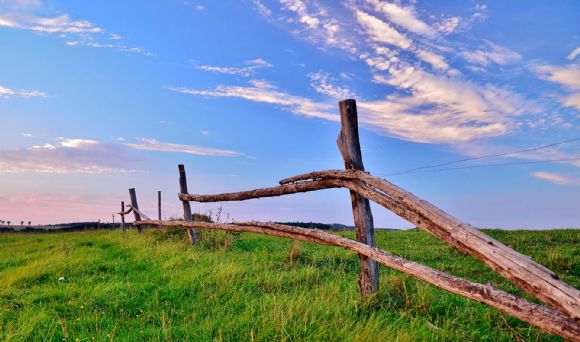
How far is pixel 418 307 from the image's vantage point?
213 inches

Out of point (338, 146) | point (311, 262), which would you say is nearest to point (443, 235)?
point (338, 146)

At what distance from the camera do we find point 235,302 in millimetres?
5523

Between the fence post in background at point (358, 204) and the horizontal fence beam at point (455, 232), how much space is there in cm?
21

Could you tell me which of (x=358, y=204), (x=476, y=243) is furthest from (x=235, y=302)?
(x=476, y=243)

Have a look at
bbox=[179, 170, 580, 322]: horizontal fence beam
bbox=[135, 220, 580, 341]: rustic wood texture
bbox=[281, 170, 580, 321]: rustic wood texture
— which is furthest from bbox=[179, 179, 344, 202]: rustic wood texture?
bbox=[135, 220, 580, 341]: rustic wood texture

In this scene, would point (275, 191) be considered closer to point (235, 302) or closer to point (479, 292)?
point (235, 302)

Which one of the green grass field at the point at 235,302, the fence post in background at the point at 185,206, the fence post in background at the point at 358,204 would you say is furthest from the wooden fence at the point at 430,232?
the fence post in background at the point at 185,206

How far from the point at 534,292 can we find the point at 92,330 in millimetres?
4379

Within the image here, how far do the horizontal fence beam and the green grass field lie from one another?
111 cm

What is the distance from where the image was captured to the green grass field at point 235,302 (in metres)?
4.53

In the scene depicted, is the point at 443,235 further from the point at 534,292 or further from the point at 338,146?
the point at 338,146

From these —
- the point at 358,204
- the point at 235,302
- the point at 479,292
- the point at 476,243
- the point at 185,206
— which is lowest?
the point at 235,302

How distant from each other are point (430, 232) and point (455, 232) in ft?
1.92

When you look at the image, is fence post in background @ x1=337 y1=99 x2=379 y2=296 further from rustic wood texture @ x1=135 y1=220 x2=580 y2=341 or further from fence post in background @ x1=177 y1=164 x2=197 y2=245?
fence post in background @ x1=177 y1=164 x2=197 y2=245
